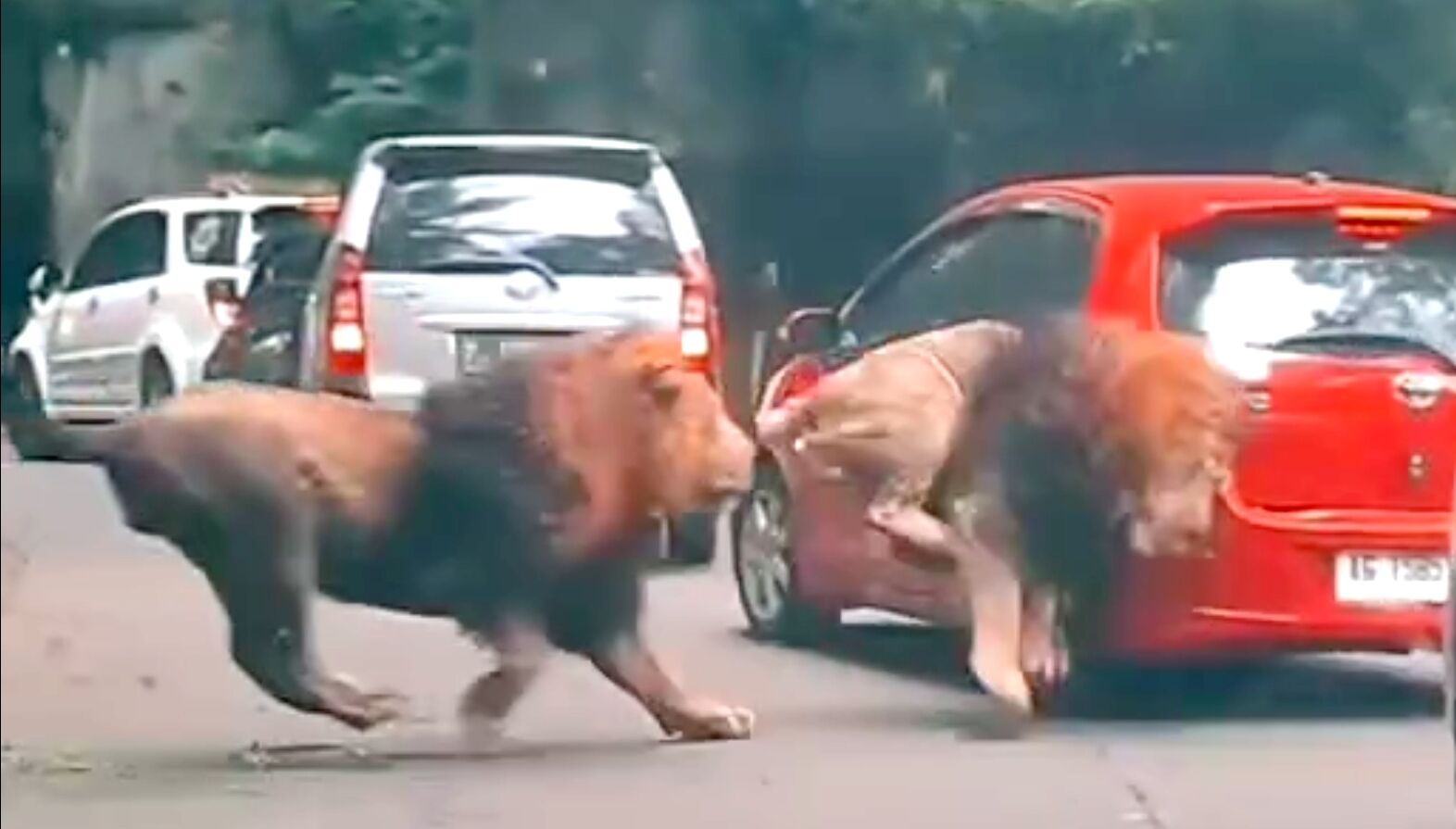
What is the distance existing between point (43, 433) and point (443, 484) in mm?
847

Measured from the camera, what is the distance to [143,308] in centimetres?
909

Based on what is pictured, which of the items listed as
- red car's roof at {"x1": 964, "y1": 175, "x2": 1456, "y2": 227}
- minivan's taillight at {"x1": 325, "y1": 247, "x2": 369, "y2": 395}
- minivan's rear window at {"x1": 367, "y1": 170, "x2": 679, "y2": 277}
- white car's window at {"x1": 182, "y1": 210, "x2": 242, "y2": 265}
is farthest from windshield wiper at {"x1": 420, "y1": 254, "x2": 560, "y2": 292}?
red car's roof at {"x1": 964, "y1": 175, "x2": 1456, "y2": 227}

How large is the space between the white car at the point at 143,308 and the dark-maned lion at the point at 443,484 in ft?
0.31

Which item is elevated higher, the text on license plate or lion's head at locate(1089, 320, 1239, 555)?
lion's head at locate(1089, 320, 1239, 555)

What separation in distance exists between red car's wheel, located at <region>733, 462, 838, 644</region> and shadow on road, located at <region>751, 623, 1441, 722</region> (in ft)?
0.25

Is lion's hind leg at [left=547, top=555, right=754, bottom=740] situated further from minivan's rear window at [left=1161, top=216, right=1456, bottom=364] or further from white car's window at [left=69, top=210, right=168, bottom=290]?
minivan's rear window at [left=1161, top=216, right=1456, bottom=364]

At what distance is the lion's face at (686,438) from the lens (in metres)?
8.88

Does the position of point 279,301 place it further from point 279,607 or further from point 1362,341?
point 1362,341

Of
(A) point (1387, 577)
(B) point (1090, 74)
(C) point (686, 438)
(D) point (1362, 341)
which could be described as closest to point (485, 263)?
(C) point (686, 438)

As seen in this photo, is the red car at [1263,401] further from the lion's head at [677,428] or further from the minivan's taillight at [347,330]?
the minivan's taillight at [347,330]

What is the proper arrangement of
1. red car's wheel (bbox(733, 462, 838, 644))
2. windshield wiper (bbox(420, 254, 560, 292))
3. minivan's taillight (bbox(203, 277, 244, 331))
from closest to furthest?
windshield wiper (bbox(420, 254, 560, 292)) → minivan's taillight (bbox(203, 277, 244, 331)) → red car's wheel (bbox(733, 462, 838, 644))

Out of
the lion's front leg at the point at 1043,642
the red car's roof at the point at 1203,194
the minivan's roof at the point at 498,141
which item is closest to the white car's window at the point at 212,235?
the minivan's roof at the point at 498,141

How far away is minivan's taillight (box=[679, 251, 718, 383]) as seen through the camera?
8922mm

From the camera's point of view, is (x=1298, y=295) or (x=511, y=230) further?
(x=1298, y=295)
